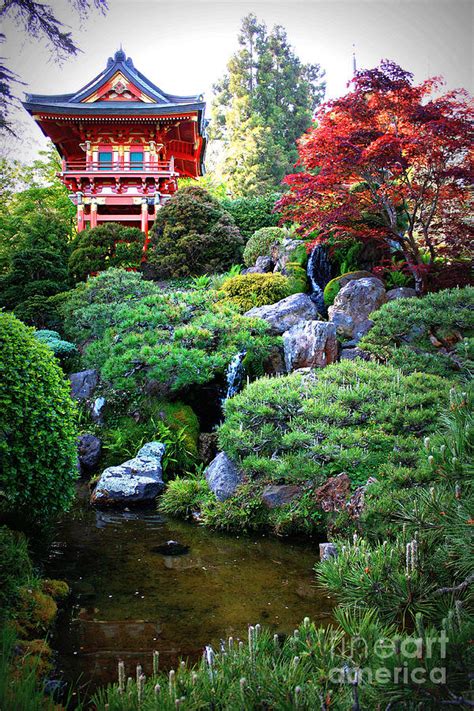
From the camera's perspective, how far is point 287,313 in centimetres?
897

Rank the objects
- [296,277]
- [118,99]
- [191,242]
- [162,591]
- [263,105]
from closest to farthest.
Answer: [162,591], [296,277], [191,242], [118,99], [263,105]

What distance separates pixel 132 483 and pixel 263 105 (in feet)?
95.9

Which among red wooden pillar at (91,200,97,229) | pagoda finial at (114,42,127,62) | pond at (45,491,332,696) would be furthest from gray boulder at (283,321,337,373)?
pagoda finial at (114,42,127,62)

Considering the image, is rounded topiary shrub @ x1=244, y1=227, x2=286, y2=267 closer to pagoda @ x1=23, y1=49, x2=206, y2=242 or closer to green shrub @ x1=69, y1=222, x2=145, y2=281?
green shrub @ x1=69, y1=222, x2=145, y2=281

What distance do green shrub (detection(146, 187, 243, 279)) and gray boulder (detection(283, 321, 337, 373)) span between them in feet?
21.8

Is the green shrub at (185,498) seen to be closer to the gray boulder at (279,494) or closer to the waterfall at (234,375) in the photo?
the gray boulder at (279,494)

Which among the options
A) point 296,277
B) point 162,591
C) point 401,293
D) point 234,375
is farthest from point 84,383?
point 401,293

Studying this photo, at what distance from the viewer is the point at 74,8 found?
3564 mm

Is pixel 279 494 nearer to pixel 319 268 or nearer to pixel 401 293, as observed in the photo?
pixel 401 293

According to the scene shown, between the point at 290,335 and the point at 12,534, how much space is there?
17.8 ft

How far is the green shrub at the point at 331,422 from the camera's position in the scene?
502 cm

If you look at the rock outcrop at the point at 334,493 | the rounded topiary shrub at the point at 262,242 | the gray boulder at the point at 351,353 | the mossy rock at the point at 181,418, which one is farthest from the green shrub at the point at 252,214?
the rock outcrop at the point at 334,493

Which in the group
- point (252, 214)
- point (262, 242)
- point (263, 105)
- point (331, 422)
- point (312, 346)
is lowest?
point (331, 422)

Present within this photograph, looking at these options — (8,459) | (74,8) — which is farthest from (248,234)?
(8,459)
